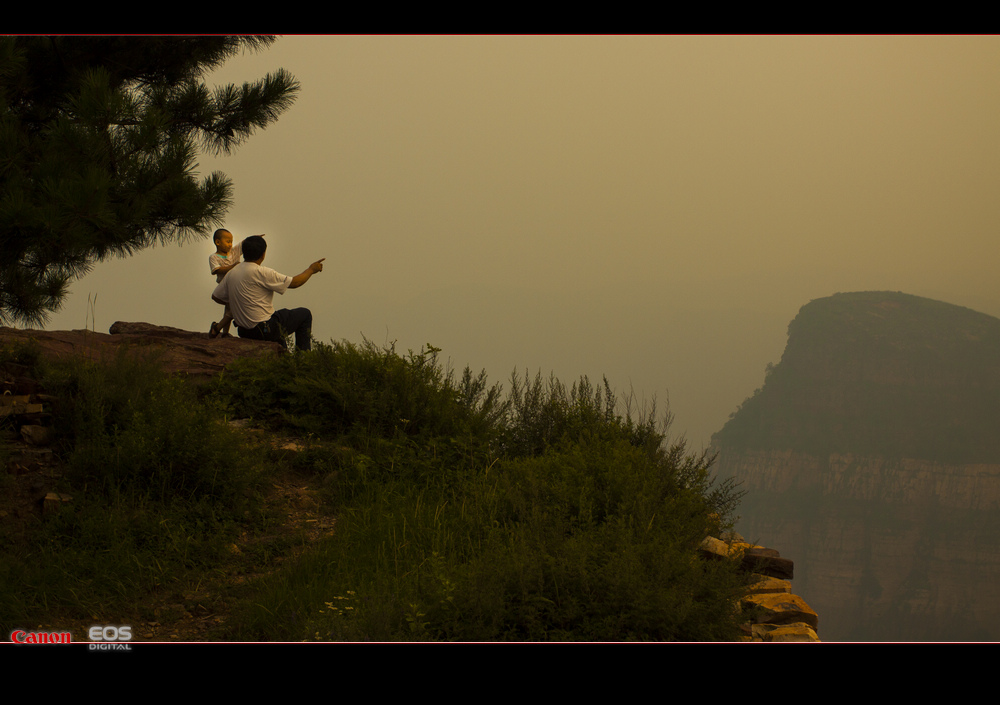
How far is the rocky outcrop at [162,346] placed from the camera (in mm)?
6875

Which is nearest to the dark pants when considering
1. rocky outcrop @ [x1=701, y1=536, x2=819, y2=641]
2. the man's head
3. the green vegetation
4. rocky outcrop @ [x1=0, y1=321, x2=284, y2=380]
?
rocky outcrop @ [x1=0, y1=321, x2=284, y2=380]

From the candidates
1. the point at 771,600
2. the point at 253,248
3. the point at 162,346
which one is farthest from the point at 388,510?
the point at 253,248

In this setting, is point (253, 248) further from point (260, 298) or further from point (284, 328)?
point (284, 328)

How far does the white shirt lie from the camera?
8078 millimetres

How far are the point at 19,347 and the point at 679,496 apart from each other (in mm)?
5594

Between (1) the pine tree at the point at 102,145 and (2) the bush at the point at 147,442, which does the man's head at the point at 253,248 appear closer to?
(1) the pine tree at the point at 102,145

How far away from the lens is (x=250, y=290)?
8195 mm

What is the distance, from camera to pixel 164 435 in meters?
5.30

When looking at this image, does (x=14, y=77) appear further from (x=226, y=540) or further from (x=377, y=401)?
(x=226, y=540)

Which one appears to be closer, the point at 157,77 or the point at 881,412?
the point at 157,77

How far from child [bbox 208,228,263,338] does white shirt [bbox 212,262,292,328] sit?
25cm

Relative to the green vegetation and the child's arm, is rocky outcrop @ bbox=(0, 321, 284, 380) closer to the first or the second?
the green vegetation

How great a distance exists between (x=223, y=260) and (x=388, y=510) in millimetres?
4736

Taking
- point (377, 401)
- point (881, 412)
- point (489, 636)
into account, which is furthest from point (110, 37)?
point (881, 412)
